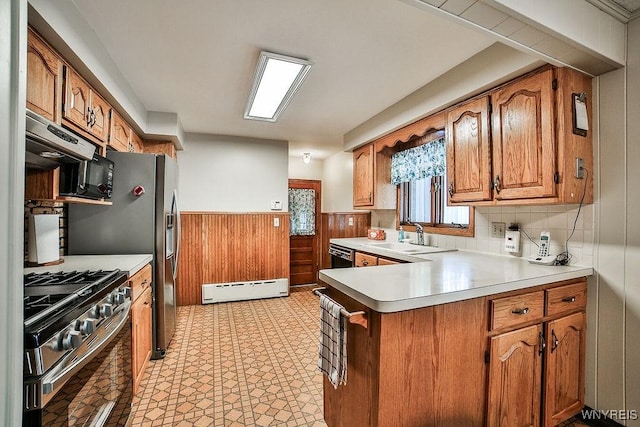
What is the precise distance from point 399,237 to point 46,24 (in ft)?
10.7

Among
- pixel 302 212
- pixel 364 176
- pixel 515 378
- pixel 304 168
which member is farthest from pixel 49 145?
pixel 304 168

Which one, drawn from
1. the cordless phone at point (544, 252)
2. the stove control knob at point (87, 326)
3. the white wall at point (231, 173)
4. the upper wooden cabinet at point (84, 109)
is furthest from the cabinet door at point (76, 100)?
the cordless phone at point (544, 252)

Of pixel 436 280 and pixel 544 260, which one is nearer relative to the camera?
pixel 436 280

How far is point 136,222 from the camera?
7.73 feet

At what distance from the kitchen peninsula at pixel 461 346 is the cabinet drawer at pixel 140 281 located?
1.26 meters

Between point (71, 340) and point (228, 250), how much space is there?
320 cm

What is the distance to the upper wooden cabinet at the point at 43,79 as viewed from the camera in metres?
1.41

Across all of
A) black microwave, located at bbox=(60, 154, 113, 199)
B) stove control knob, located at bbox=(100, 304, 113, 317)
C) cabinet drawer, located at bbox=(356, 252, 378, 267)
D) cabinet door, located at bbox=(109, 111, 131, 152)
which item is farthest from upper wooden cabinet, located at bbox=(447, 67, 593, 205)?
cabinet door, located at bbox=(109, 111, 131, 152)

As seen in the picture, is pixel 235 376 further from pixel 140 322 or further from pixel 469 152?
pixel 469 152

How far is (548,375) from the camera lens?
5.14ft

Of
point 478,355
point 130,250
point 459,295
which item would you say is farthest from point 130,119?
point 478,355

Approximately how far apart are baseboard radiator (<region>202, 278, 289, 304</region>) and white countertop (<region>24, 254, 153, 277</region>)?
1888 mm

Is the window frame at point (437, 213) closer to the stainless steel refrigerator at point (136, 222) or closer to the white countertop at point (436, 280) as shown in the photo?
the white countertop at point (436, 280)

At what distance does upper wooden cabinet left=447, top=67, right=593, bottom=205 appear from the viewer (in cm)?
169
